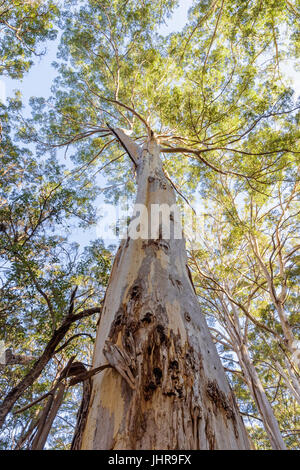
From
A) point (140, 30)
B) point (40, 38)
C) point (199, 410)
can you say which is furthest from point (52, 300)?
point (140, 30)

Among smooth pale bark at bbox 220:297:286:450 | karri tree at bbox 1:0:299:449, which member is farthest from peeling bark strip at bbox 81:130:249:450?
smooth pale bark at bbox 220:297:286:450

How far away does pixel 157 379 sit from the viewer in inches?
32.8

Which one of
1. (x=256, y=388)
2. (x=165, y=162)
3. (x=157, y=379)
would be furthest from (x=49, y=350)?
(x=165, y=162)

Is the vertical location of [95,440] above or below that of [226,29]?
below

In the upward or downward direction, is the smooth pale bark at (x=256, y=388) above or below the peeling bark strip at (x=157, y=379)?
above

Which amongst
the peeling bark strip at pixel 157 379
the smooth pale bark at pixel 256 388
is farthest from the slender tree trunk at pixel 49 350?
the smooth pale bark at pixel 256 388

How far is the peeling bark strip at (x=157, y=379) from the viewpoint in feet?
2.41

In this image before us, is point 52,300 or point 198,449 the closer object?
point 198,449

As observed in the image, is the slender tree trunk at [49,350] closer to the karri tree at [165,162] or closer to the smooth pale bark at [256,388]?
the karri tree at [165,162]

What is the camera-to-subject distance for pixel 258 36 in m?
5.56

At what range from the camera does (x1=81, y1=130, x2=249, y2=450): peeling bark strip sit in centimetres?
73

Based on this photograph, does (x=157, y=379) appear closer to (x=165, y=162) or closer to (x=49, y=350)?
(x=49, y=350)
